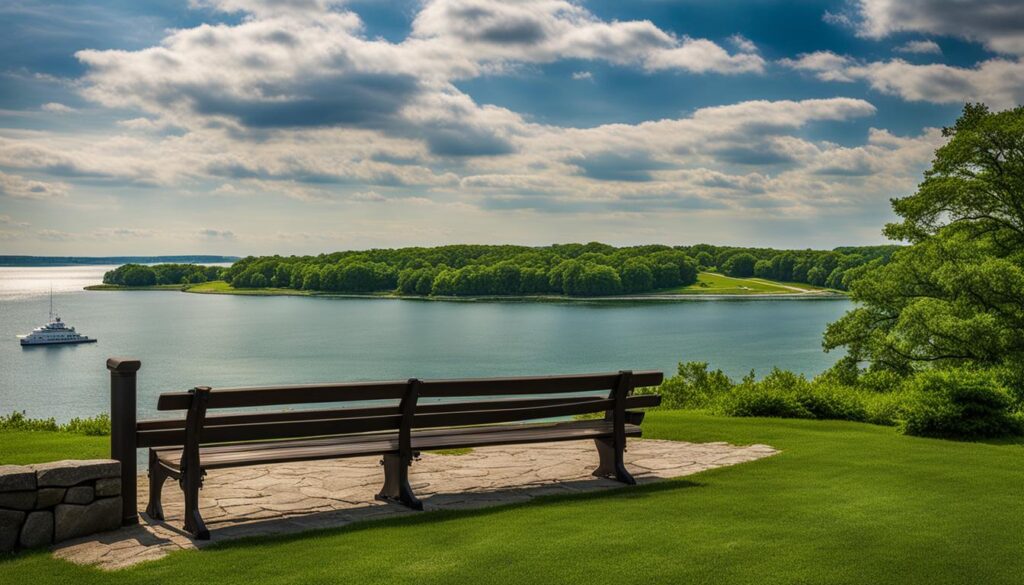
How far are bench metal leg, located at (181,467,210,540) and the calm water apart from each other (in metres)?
38.6

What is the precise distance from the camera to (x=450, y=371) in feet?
197

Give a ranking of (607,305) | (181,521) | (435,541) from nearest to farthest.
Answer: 1. (435,541)
2. (181,521)
3. (607,305)

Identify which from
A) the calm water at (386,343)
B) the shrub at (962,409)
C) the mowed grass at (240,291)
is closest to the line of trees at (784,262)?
the calm water at (386,343)

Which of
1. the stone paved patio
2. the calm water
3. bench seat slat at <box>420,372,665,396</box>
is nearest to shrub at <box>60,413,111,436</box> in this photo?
the stone paved patio

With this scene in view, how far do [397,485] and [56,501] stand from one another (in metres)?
2.52

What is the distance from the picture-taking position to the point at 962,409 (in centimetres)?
1064

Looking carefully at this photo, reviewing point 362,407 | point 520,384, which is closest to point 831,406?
point 520,384

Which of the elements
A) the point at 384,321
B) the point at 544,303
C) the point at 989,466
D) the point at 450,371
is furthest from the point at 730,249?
the point at 989,466

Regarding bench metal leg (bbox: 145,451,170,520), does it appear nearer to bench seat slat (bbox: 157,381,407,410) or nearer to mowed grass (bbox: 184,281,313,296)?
bench seat slat (bbox: 157,381,407,410)

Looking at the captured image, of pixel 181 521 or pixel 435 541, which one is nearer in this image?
pixel 435 541

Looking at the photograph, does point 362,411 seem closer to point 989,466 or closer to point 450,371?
point 989,466

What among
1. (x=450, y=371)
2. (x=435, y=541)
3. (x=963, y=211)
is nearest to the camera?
(x=435, y=541)

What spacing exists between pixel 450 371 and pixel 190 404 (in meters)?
54.3

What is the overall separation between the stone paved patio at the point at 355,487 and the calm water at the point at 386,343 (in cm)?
3656
